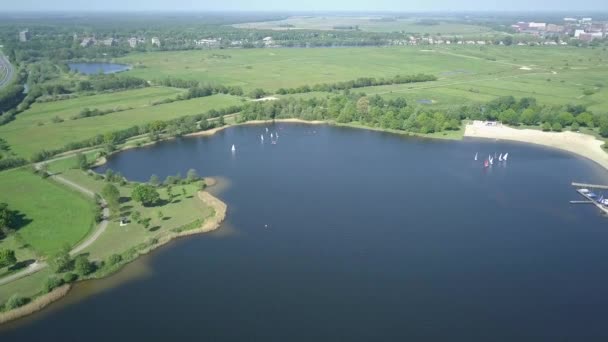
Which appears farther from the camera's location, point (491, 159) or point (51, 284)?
point (491, 159)

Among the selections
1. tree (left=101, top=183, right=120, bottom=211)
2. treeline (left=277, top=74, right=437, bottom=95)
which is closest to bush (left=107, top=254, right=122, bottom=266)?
tree (left=101, top=183, right=120, bottom=211)

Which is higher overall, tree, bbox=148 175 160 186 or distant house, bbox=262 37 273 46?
distant house, bbox=262 37 273 46

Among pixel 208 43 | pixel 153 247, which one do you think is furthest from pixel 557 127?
pixel 208 43

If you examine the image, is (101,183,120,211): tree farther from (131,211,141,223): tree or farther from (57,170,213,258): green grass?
(131,211,141,223): tree

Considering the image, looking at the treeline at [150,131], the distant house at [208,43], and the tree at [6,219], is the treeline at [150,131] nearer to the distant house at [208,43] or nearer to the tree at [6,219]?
the tree at [6,219]

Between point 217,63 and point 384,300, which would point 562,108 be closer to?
point 384,300

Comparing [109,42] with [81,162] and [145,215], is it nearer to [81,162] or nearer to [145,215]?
[81,162]

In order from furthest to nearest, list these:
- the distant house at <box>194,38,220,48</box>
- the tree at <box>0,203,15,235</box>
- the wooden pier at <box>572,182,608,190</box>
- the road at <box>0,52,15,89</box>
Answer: the distant house at <box>194,38,220,48</box>
the road at <box>0,52,15,89</box>
the wooden pier at <box>572,182,608,190</box>
the tree at <box>0,203,15,235</box>
